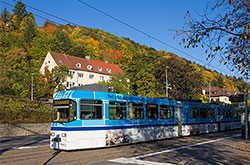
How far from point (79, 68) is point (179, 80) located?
22.6 meters

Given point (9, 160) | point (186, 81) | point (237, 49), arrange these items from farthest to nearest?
1. point (186, 81)
2. point (9, 160)
3. point (237, 49)

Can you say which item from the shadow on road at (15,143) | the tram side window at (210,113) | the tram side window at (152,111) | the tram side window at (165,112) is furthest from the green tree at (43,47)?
the tram side window at (152,111)

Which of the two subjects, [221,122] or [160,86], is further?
[160,86]

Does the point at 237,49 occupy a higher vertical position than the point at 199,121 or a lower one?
higher

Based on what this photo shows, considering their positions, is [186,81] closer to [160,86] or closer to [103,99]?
[160,86]

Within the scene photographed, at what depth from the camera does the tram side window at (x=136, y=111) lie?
15574 mm

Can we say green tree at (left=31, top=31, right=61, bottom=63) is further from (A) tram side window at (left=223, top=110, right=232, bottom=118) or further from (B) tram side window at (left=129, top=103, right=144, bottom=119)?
(B) tram side window at (left=129, top=103, right=144, bottom=119)

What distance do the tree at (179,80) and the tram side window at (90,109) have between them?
137 feet

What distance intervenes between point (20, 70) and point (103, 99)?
153 ft

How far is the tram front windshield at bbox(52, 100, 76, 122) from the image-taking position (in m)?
12.7

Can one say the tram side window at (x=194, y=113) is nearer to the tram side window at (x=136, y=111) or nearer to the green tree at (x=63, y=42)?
the tram side window at (x=136, y=111)

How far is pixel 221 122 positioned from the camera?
2836 centimetres

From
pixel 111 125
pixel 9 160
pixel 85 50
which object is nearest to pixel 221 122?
pixel 111 125

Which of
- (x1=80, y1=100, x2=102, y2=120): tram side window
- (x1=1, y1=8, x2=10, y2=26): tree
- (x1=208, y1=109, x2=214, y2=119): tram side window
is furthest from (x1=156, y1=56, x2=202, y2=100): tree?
(x1=1, y1=8, x2=10, y2=26): tree
